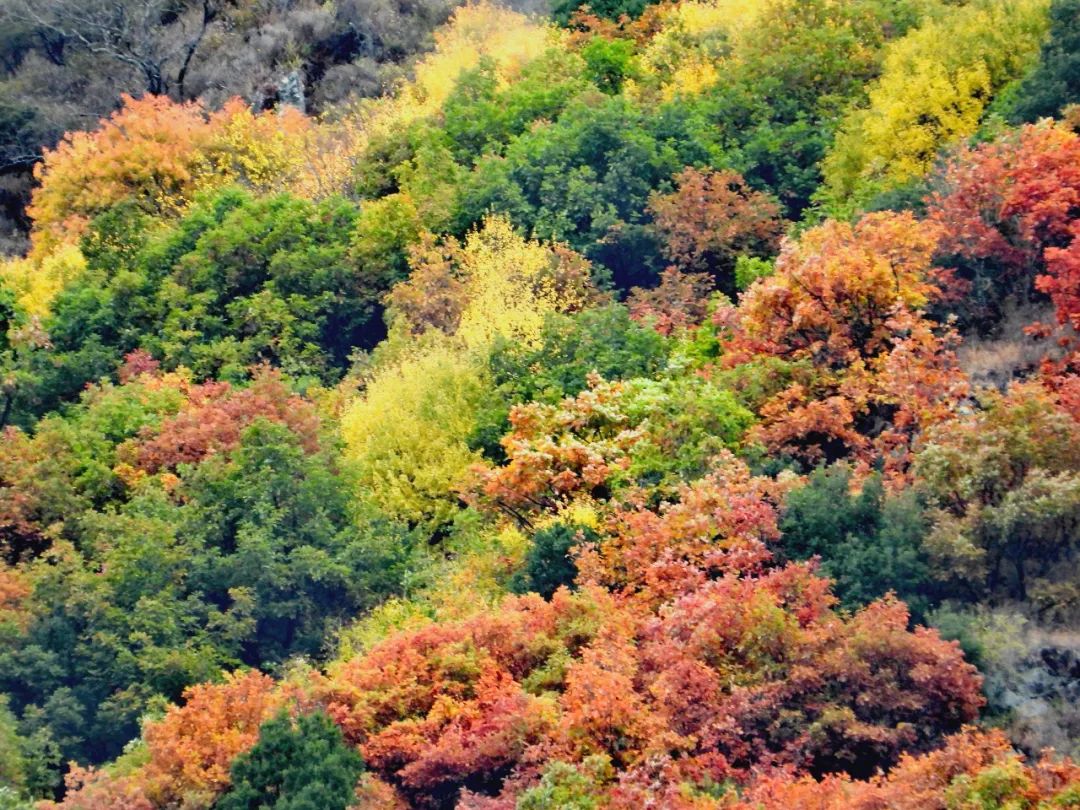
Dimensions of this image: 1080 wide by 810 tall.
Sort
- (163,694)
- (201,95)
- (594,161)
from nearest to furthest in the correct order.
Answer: (163,694)
(594,161)
(201,95)

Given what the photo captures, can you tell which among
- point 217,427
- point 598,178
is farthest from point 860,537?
point 598,178

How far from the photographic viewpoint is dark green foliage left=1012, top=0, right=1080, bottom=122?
46.9m

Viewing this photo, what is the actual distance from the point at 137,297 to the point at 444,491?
15536 mm

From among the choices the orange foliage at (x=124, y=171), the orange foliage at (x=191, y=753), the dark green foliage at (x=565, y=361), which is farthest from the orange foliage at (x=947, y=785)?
the orange foliage at (x=124, y=171)

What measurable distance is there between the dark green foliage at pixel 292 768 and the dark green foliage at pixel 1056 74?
24774 millimetres

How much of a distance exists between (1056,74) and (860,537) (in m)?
17.7

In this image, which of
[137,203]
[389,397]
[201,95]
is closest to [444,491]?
[389,397]

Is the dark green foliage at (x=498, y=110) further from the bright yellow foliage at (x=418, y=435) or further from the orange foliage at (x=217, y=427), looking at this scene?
the orange foliage at (x=217, y=427)

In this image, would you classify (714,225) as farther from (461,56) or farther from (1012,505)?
(1012,505)

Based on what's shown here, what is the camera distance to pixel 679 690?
32.0m

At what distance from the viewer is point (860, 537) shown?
115 feet

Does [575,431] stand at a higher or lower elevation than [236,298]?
lower

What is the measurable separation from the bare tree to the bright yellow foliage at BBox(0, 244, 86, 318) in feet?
55.8

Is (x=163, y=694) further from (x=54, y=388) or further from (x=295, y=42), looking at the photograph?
(x=295, y=42)
